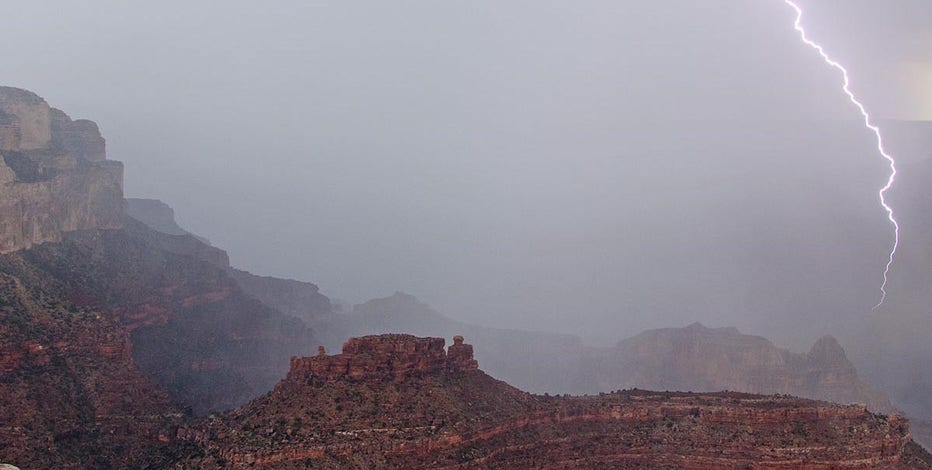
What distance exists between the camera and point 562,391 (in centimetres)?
11812

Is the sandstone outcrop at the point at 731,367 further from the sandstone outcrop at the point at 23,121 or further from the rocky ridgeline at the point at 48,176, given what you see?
the sandstone outcrop at the point at 23,121

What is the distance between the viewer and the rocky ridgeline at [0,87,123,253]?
63191mm

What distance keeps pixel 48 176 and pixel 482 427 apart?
→ 1867 inches

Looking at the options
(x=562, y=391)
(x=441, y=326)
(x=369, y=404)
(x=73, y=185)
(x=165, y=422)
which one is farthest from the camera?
(x=441, y=326)

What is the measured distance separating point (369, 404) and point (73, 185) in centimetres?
4567

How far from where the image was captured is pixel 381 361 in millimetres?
48062

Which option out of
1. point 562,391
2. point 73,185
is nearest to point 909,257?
point 562,391

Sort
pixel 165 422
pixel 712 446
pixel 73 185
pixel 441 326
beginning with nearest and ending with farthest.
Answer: pixel 712 446, pixel 165 422, pixel 73 185, pixel 441 326

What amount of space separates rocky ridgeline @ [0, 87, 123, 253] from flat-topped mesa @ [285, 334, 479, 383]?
1100 inches

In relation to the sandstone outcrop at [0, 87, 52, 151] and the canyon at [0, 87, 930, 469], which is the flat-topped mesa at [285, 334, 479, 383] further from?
the sandstone outcrop at [0, 87, 52, 151]

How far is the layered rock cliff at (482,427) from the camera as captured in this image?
42656mm

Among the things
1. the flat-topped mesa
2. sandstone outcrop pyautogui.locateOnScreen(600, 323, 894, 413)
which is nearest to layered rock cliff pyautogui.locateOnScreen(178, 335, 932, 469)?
the flat-topped mesa

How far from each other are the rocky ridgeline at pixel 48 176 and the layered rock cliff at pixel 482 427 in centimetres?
2560

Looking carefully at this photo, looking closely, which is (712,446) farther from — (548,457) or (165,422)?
(165,422)
